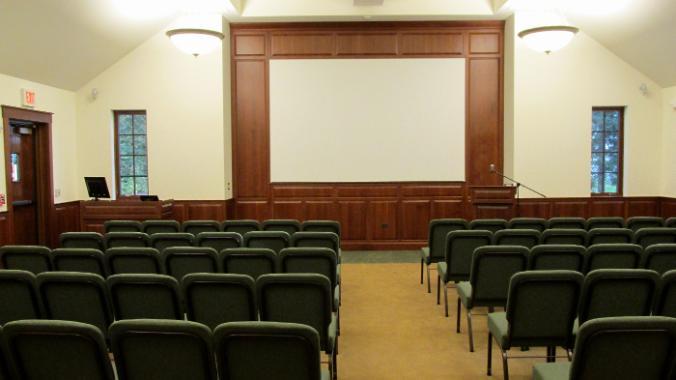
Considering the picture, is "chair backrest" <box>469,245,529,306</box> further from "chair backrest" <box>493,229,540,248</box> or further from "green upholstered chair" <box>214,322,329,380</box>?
→ "green upholstered chair" <box>214,322,329,380</box>

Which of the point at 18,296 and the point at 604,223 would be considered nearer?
the point at 18,296

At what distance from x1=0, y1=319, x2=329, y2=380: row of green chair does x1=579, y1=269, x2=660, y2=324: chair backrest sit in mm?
1783

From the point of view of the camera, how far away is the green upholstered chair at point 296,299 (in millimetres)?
2928

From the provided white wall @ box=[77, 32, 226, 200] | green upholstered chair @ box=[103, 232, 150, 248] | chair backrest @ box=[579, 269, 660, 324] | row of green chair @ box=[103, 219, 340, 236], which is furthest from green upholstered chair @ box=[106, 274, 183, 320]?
white wall @ box=[77, 32, 226, 200]

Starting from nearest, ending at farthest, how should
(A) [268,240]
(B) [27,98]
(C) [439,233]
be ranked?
(A) [268,240] → (C) [439,233] → (B) [27,98]

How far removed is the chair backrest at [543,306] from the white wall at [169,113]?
6621 mm

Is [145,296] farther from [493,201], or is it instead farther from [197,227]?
[493,201]

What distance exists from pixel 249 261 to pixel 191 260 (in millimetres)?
462

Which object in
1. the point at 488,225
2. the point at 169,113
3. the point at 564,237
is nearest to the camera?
the point at 564,237

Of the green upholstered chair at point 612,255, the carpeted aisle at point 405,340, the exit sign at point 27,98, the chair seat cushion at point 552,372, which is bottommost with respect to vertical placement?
the carpeted aisle at point 405,340

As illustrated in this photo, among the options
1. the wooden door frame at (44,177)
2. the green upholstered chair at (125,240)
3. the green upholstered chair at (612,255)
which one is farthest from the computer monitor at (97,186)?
the green upholstered chair at (612,255)

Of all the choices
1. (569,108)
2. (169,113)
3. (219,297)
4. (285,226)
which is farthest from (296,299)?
(569,108)

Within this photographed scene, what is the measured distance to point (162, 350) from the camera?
2102mm

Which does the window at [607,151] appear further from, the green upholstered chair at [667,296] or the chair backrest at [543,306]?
the chair backrest at [543,306]
